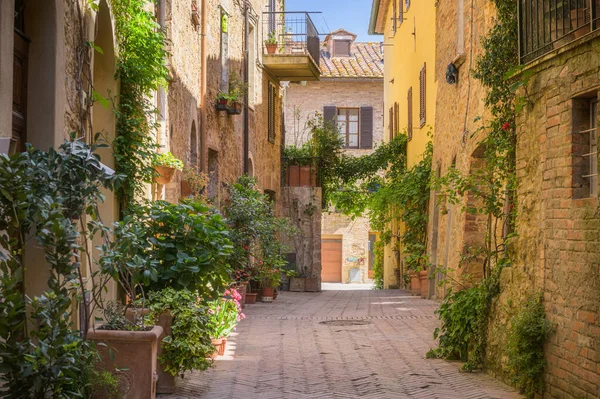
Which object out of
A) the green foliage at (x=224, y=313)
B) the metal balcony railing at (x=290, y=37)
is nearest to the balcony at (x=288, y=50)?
the metal balcony railing at (x=290, y=37)

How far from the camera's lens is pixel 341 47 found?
122 ft

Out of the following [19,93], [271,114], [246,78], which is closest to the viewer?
[19,93]

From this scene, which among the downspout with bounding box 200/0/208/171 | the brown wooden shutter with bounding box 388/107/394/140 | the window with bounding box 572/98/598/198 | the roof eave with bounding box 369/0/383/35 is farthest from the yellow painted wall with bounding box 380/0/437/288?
the window with bounding box 572/98/598/198

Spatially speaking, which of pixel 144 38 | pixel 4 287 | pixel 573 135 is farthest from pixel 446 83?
pixel 4 287

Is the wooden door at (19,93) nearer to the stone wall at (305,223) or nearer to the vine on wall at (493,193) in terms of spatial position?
the vine on wall at (493,193)

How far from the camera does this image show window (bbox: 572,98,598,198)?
20.9ft

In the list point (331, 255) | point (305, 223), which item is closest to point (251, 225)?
point (305, 223)

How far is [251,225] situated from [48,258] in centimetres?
1145

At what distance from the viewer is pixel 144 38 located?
30.3 feet

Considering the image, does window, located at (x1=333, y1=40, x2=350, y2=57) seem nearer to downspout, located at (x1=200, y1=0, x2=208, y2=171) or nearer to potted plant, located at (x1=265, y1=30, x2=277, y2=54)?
potted plant, located at (x1=265, y1=30, x2=277, y2=54)

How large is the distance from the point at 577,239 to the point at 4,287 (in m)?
3.94

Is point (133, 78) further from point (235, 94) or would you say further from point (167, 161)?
point (235, 94)

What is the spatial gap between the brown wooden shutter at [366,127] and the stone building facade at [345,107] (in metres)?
0.04

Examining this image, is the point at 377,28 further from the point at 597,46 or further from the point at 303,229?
the point at 597,46
